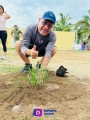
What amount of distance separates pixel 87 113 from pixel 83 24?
35.9 m

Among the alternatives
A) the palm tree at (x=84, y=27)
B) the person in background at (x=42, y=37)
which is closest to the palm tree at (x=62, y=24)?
the palm tree at (x=84, y=27)

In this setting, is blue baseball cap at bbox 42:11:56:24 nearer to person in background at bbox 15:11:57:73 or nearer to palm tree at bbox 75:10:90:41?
person in background at bbox 15:11:57:73

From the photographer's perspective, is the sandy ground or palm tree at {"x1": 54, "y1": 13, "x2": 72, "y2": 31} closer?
the sandy ground

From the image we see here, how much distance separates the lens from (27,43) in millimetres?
5090

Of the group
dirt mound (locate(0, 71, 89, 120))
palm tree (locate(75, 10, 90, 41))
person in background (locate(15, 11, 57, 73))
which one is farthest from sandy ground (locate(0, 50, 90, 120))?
palm tree (locate(75, 10, 90, 41))

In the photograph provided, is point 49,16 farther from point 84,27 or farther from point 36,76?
point 84,27

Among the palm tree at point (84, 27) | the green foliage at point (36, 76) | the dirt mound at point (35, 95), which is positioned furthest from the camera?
the palm tree at point (84, 27)

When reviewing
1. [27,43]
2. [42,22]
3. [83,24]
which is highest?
[42,22]

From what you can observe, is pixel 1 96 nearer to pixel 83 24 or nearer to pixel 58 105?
pixel 58 105

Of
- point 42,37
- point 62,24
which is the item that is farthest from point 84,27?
point 42,37

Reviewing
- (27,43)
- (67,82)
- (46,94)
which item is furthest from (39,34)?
(46,94)

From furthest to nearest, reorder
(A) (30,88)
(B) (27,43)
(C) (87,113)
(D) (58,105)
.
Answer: (B) (27,43) → (A) (30,88) → (D) (58,105) → (C) (87,113)

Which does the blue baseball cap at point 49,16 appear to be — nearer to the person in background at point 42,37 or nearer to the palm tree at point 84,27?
the person in background at point 42,37

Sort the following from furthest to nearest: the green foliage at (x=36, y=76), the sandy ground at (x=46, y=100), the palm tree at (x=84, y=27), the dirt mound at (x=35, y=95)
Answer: the palm tree at (x=84, y=27), the green foliage at (x=36, y=76), the dirt mound at (x=35, y=95), the sandy ground at (x=46, y=100)
